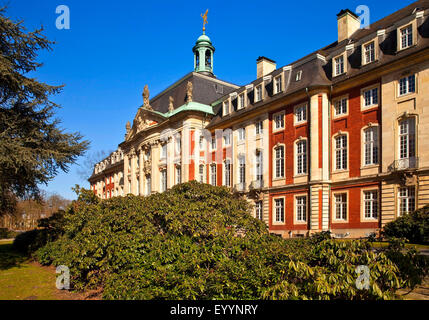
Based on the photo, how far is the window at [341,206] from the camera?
24891mm

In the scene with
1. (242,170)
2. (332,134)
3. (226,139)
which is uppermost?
(226,139)

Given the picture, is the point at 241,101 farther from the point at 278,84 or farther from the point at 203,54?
the point at 203,54

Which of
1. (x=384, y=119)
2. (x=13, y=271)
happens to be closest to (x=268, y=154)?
(x=384, y=119)

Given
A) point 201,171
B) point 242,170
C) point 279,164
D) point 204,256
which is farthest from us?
point 201,171

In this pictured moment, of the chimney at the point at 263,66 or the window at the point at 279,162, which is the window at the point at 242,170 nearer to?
the window at the point at 279,162

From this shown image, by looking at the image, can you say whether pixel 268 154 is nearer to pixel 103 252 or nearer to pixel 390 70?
pixel 390 70

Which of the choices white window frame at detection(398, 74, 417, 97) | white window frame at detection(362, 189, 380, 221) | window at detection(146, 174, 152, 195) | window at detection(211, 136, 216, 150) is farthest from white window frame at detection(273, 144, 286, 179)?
window at detection(146, 174, 152, 195)

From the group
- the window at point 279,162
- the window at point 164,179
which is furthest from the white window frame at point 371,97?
the window at point 164,179

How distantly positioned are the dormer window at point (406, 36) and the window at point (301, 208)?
40.5ft

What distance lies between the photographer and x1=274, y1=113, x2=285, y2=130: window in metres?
29.8

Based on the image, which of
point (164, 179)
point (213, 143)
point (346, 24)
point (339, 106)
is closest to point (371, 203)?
point (339, 106)

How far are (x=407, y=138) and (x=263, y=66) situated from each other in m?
19.4

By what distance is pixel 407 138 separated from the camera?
2147 cm

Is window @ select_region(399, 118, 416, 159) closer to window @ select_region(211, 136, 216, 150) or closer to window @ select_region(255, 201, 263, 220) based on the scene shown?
window @ select_region(255, 201, 263, 220)
